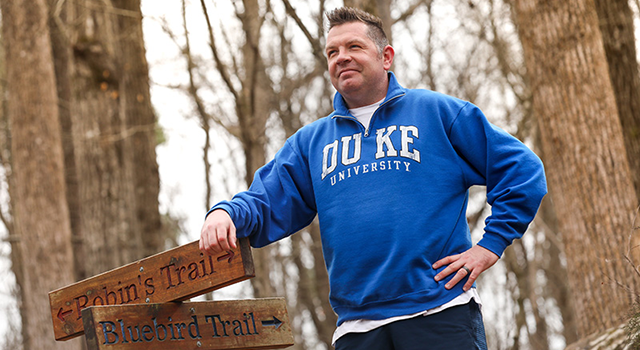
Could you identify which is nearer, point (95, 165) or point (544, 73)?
point (544, 73)

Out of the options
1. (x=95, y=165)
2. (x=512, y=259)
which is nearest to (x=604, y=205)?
(x=95, y=165)

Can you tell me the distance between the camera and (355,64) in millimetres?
3143

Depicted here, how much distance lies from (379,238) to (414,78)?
11466 millimetres

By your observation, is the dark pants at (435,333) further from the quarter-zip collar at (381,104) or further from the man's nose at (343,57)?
the man's nose at (343,57)

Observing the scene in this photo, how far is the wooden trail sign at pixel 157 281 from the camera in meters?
3.03

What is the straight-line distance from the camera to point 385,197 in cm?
290

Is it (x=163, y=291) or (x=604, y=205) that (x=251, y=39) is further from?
(x=163, y=291)

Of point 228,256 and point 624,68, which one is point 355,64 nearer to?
point 228,256

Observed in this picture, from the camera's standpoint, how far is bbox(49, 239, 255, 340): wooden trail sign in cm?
303

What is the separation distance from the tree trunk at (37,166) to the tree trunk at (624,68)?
19.4 ft

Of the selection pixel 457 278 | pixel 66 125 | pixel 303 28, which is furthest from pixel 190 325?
pixel 66 125

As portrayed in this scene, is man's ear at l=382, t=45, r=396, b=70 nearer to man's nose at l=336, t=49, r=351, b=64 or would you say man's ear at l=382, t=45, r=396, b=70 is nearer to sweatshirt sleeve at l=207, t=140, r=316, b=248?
man's nose at l=336, t=49, r=351, b=64

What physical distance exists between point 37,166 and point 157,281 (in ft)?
17.9

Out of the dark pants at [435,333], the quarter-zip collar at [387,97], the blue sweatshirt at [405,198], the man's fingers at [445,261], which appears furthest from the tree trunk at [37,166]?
the man's fingers at [445,261]
